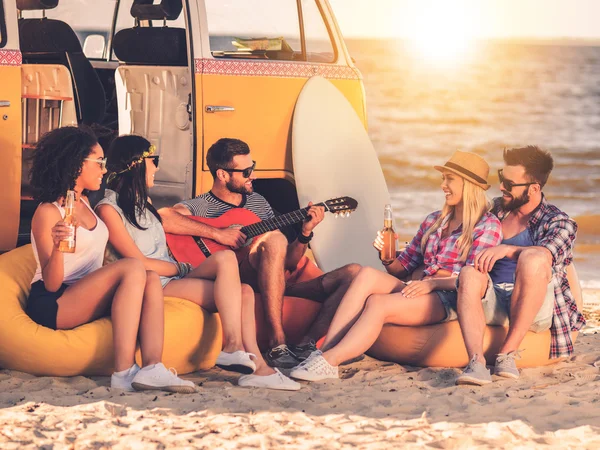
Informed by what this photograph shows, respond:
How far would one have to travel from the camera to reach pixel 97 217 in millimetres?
5395

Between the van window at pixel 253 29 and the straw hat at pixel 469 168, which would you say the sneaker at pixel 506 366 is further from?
the van window at pixel 253 29

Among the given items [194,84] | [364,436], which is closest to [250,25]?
[194,84]

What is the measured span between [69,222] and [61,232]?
74 mm

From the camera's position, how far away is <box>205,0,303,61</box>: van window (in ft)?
24.5

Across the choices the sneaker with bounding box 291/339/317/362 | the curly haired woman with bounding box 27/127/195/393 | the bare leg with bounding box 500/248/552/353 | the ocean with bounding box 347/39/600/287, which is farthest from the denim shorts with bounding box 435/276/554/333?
the ocean with bounding box 347/39/600/287

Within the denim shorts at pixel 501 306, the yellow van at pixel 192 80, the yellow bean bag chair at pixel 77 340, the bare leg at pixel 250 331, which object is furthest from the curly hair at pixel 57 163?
the denim shorts at pixel 501 306

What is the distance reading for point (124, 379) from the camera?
508 centimetres

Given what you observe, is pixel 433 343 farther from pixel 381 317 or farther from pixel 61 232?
pixel 61 232

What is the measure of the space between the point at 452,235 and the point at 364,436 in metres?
1.68

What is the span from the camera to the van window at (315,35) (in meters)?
7.98

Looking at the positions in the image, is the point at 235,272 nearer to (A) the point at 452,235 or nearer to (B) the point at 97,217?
(B) the point at 97,217

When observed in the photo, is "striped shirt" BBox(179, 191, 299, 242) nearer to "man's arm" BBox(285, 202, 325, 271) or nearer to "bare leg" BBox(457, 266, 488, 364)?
"man's arm" BBox(285, 202, 325, 271)

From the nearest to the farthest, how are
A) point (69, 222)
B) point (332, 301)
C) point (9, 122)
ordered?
point (69, 222) < point (332, 301) < point (9, 122)

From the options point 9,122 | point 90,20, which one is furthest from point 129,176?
point 90,20
